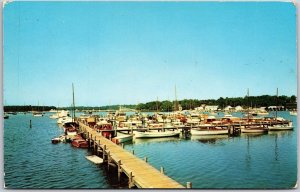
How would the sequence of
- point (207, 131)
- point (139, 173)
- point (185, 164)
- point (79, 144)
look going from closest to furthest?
point (139, 173)
point (185, 164)
point (79, 144)
point (207, 131)

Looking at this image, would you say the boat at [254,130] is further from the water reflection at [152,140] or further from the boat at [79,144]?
the boat at [79,144]

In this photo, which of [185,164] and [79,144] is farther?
[79,144]

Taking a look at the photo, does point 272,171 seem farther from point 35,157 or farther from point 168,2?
point 35,157

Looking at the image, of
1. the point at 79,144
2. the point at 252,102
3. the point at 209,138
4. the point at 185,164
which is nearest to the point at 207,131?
the point at 209,138

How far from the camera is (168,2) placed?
14055 millimetres

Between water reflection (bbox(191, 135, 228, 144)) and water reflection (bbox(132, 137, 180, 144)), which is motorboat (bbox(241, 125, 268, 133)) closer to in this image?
water reflection (bbox(191, 135, 228, 144))

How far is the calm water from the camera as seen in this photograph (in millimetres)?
16391

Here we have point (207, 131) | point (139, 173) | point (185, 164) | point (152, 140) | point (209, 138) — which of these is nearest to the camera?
point (139, 173)

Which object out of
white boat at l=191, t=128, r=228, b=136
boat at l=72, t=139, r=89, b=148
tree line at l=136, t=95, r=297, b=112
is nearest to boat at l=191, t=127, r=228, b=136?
white boat at l=191, t=128, r=228, b=136

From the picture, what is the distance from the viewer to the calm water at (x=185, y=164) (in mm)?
16391

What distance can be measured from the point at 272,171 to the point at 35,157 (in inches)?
563

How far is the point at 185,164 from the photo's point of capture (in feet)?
65.6

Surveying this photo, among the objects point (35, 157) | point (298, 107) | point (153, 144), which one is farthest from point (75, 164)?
point (298, 107)

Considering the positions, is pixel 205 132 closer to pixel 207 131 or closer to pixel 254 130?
pixel 207 131
